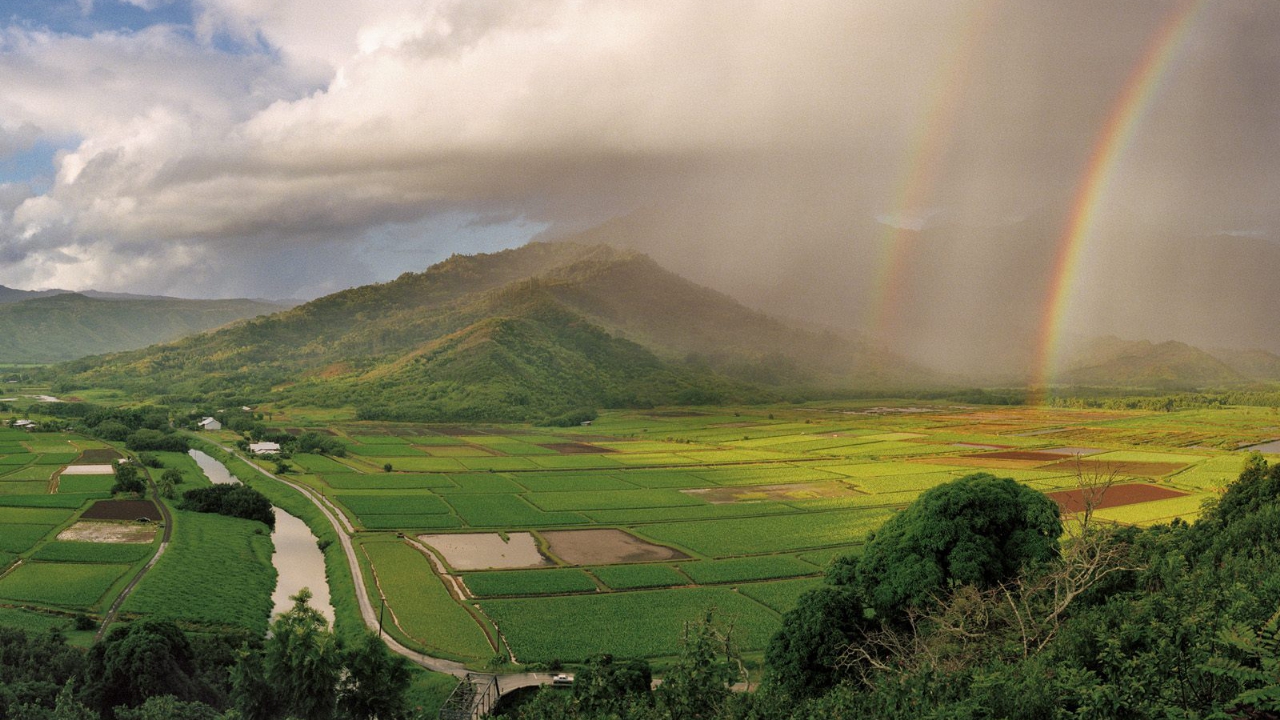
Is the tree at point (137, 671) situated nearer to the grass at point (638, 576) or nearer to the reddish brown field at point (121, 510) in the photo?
the grass at point (638, 576)

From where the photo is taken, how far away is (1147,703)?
13.0 metres

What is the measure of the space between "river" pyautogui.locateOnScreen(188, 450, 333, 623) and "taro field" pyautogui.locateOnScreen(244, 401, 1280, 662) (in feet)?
11.0

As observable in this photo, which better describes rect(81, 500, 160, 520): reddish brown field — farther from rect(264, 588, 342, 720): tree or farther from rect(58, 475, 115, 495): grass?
rect(264, 588, 342, 720): tree

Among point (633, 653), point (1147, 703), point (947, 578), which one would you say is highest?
point (1147, 703)

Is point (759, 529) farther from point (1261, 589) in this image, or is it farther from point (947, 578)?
point (1261, 589)

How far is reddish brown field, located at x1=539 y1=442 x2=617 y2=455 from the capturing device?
114150 mm

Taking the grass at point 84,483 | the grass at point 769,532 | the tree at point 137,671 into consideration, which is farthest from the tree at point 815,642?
the grass at point 84,483

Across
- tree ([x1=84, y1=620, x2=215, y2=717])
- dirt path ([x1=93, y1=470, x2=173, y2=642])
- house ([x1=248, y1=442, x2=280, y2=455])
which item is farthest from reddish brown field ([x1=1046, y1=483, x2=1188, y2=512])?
house ([x1=248, y1=442, x2=280, y2=455])

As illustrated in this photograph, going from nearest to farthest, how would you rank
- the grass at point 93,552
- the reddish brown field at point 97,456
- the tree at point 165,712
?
the tree at point 165,712 < the grass at point 93,552 < the reddish brown field at point 97,456

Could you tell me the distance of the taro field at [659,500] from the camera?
4612 centimetres

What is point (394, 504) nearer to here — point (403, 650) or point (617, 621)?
point (403, 650)

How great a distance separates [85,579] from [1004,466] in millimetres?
87957

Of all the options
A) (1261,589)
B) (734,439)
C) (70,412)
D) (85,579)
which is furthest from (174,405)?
(1261,589)

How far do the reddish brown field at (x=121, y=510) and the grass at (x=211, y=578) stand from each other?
3.82 metres
